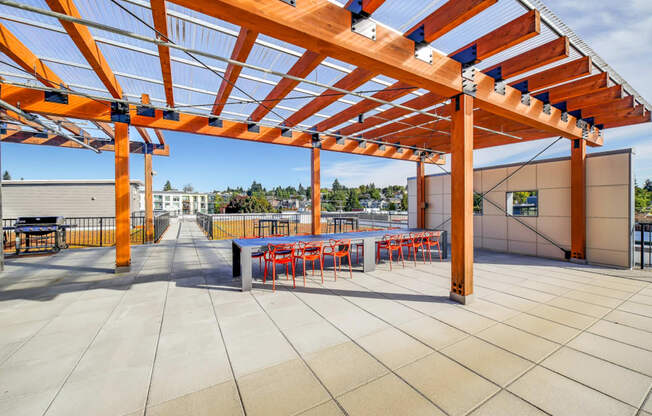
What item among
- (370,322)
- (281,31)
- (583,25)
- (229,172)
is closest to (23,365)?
(370,322)

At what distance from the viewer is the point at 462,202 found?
148 inches

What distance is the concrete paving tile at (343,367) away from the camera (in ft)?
6.59

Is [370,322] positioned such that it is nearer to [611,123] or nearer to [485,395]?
[485,395]

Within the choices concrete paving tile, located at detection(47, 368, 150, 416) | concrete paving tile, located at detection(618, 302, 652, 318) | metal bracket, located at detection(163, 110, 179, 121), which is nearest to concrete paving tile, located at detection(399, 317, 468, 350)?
concrete paving tile, located at detection(47, 368, 150, 416)

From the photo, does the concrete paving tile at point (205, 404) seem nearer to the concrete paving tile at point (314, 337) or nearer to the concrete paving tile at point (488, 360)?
the concrete paving tile at point (314, 337)

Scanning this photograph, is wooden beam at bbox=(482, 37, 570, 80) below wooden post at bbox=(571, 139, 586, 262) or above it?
above

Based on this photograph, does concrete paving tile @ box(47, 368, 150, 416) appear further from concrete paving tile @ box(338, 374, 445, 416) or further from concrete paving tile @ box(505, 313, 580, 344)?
concrete paving tile @ box(505, 313, 580, 344)

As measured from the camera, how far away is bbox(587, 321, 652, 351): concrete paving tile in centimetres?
263

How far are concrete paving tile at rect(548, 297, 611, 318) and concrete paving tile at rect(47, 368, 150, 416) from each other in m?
4.92

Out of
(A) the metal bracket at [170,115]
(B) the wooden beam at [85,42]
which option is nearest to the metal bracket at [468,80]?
(B) the wooden beam at [85,42]

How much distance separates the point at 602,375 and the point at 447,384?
4.38 ft

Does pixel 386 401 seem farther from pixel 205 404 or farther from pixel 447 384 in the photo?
pixel 205 404

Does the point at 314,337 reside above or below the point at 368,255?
below

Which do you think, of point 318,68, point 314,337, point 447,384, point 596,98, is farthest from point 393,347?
point 596,98
